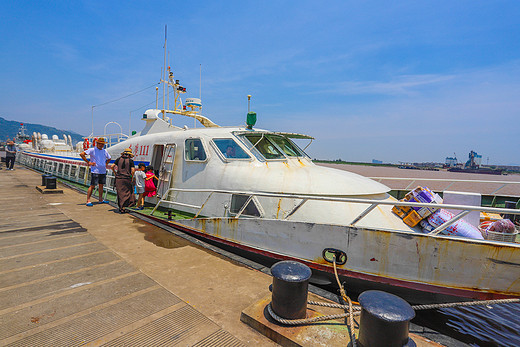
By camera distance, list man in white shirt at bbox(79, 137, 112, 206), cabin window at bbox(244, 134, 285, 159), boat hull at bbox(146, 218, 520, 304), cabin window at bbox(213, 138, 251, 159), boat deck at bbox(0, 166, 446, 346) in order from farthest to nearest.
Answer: man in white shirt at bbox(79, 137, 112, 206) < cabin window at bbox(244, 134, 285, 159) < cabin window at bbox(213, 138, 251, 159) < boat hull at bbox(146, 218, 520, 304) < boat deck at bbox(0, 166, 446, 346)

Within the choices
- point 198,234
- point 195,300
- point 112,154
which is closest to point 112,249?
point 198,234

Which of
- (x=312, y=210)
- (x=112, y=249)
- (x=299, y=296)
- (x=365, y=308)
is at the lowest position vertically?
(x=112, y=249)

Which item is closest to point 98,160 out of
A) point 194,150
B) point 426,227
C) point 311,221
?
point 194,150

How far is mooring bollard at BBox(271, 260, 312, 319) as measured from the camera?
8.71 feet

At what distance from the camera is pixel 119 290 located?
134 inches

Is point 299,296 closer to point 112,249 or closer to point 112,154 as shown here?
point 112,249

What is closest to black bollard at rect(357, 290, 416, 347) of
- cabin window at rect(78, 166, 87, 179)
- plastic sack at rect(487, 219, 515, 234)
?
plastic sack at rect(487, 219, 515, 234)

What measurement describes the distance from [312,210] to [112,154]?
9.00 meters

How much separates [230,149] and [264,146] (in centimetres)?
85

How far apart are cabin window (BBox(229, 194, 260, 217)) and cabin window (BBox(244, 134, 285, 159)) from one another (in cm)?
120

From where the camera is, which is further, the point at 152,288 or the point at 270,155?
the point at 270,155

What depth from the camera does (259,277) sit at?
13.1 feet

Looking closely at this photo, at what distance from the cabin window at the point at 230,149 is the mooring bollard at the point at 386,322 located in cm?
414

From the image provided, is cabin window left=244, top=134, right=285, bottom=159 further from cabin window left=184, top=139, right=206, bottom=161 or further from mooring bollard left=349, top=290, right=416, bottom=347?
mooring bollard left=349, top=290, right=416, bottom=347
